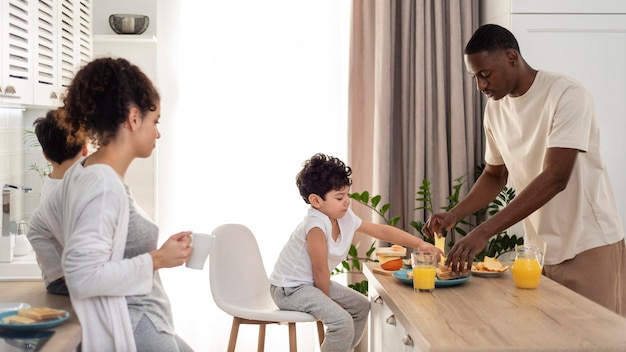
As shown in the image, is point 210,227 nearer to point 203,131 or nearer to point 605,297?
point 203,131

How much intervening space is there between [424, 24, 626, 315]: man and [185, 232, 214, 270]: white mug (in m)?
0.92

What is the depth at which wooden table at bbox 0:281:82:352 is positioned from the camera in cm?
167

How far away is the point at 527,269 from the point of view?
7.98ft

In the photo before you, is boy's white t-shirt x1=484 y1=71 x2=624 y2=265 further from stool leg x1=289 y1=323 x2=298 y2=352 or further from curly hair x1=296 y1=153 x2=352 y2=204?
stool leg x1=289 y1=323 x2=298 y2=352

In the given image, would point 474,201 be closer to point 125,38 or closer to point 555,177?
point 555,177

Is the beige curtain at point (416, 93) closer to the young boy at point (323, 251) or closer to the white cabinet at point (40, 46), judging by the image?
the young boy at point (323, 251)

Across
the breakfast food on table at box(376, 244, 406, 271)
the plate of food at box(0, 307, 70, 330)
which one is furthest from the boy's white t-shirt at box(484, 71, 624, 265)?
the plate of food at box(0, 307, 70, 330)

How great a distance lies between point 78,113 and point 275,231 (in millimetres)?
2606

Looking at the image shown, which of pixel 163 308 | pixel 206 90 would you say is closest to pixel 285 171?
pixel 206 90

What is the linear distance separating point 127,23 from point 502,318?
114 inches

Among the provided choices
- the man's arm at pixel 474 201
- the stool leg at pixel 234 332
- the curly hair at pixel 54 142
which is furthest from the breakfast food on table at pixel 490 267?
the curly hair at pixel 54 142

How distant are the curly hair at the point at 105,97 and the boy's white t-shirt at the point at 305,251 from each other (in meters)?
1.35

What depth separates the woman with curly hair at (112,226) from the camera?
69.2 inches

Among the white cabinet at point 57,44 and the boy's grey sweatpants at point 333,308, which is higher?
the white cabinet at point 57,44
